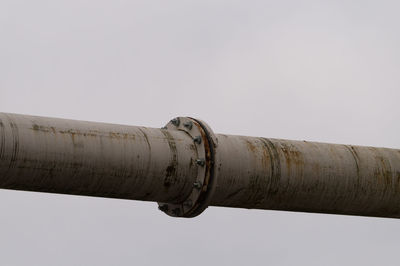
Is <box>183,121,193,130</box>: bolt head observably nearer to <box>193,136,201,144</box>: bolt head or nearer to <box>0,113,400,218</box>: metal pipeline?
<box>0,113,400,218</box>: metal pipeline

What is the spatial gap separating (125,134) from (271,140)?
1297 millimetres

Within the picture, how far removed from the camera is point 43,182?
8258mm

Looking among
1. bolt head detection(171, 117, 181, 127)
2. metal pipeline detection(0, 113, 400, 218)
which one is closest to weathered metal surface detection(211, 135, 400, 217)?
metal pipeline detection(0, 113, 400, 218)

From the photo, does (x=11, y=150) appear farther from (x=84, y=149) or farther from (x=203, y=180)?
(x=203, y=180)

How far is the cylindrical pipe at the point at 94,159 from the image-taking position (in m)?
8.08

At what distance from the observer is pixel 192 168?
28.7ft

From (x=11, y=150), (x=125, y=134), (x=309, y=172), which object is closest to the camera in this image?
(x=11, y=150)

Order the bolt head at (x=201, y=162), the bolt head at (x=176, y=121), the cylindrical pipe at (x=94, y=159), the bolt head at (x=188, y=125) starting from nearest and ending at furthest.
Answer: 1. the cylindrical pipe at (x=94, y=159)
2. the bolt head at (x=201, y=162)
3. the bolt head at (x=188, y=125)
4. the bolt head at (x=176, y=121)

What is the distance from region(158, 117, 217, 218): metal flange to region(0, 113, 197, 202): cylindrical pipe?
44mm

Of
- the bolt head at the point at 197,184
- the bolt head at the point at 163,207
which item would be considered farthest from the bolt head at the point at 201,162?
the bolt head at the point at 163,207

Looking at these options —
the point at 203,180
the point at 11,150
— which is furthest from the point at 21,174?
the point at 203,180

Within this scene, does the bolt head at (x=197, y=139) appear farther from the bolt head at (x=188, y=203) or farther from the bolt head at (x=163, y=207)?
the bolt head at (x=163, y=207)

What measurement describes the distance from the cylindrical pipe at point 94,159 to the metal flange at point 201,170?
44 mm

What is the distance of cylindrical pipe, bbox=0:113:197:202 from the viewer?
26.5 ft
